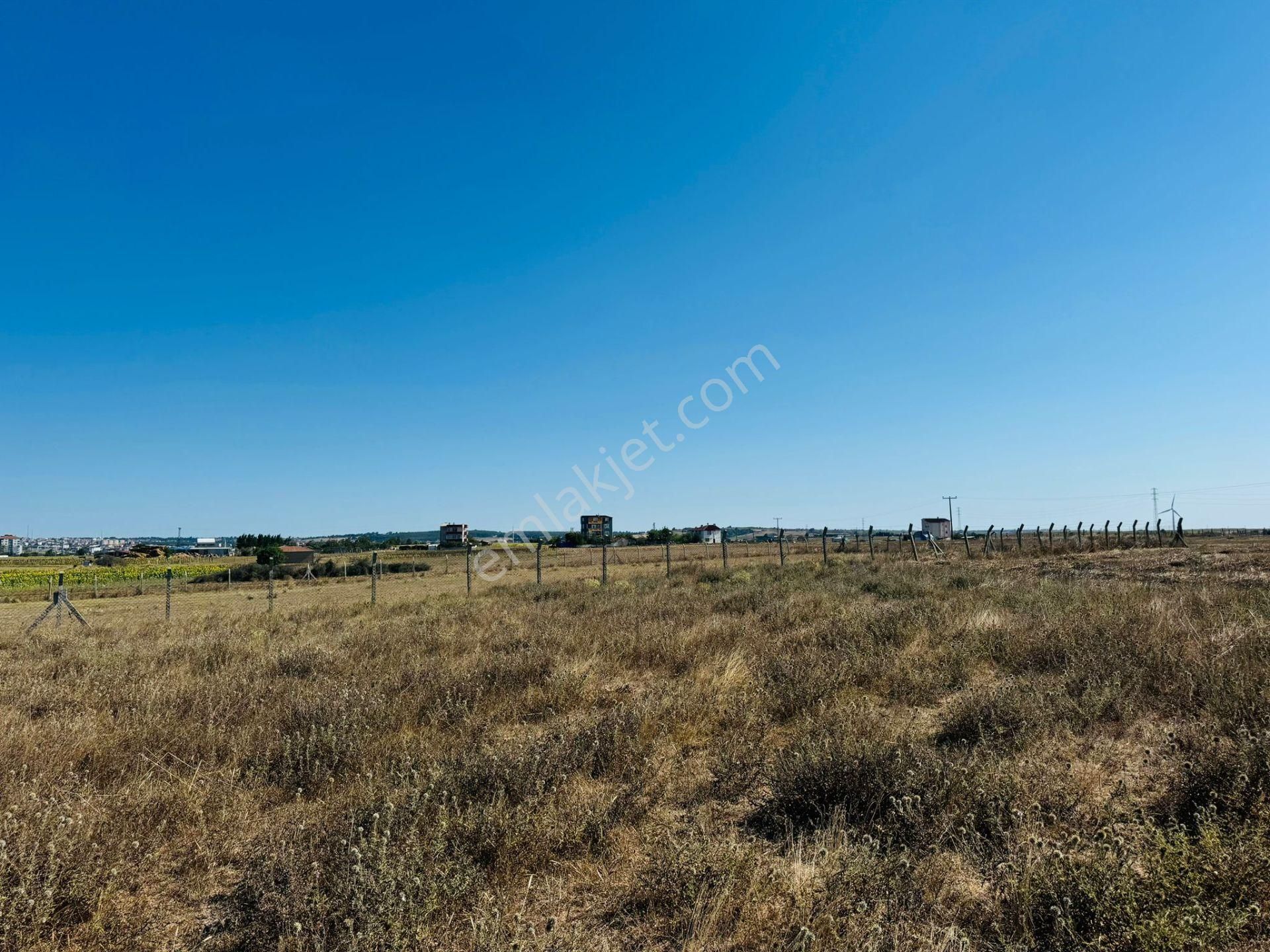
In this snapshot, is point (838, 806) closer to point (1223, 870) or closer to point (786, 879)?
point (786, 879)

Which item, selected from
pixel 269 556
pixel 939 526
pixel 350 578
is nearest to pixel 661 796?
pixel 350 578

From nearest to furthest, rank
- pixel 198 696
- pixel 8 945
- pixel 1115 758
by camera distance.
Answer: pixel 8 945 < pixel 1115 758 < pixel 198 696

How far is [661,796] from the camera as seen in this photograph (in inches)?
177

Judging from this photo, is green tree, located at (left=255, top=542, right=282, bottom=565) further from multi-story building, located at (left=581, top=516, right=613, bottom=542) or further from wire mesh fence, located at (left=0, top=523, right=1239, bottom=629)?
multi-story building, located at (left=581, top=516, right=613, bottom=542)

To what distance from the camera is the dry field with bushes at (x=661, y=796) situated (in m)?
2.89

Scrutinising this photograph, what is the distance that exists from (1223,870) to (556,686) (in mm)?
5583

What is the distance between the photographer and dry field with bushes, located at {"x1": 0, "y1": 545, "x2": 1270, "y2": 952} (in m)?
2.89

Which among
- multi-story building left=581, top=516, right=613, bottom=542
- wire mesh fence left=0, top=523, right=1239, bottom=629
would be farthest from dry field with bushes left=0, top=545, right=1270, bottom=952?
multi-story building left=581, top=516, right=613, bottom=542


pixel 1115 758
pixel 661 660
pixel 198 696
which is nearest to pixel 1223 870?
pixel 1115 758

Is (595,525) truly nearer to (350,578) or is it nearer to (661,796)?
(350,578)

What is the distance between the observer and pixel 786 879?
3.27 m

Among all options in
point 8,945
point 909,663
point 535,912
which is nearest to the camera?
point 8,945

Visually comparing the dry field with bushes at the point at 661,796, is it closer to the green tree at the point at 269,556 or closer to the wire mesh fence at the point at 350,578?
the wire mesh fence at the point at 350,578

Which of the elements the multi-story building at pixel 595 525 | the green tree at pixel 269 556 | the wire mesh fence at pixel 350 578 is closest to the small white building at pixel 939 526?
the wire mesh fence at pixel 350 578
